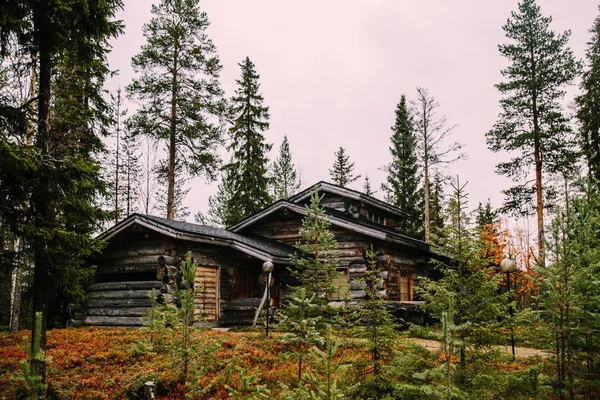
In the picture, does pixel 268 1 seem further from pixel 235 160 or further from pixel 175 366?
pixel 175 366

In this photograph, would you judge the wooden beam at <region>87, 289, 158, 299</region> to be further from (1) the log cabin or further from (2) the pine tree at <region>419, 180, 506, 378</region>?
(2) the pine tree at <region>419, 180, 506, 378</region>

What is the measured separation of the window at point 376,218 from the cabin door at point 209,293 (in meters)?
9.49

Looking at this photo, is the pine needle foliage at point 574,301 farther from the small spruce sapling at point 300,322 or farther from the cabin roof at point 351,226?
the cabin roof at point 351,226

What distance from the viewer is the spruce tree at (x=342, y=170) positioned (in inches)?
1874

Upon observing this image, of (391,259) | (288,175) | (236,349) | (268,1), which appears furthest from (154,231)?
(288,175)

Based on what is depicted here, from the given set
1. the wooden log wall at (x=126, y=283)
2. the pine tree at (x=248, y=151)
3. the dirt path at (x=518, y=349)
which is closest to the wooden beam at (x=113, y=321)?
the wooden log wall at (x=126, y=283)

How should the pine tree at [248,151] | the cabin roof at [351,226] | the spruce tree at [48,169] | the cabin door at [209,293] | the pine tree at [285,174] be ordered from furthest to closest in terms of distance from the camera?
the pine tree at [285,174] < the pine tree at [248,151] < the cabin roof at [351,226] < the cabin door at [209,293] < the spruce tree at [48,169]

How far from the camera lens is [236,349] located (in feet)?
35.0

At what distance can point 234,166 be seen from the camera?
1282 inches

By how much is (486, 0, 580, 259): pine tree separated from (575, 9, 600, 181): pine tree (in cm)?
252

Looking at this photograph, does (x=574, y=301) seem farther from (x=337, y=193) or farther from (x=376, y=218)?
(x=376, y=218)

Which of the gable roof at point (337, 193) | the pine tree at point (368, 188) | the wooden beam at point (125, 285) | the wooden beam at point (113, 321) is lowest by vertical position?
the wooden beam at point (113, 321)

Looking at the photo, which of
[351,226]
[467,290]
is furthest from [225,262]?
[467,290]

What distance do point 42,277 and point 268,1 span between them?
22.0 metres
